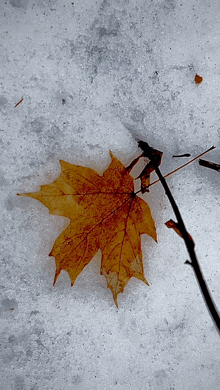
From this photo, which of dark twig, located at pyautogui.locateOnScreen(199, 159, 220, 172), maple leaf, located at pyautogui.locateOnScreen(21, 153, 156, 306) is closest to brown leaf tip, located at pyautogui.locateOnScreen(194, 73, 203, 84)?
dark twig, located at pyautogui.locateOnScreen(199, 159, 220, 172)

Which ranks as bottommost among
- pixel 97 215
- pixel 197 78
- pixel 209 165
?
pixel 97 215

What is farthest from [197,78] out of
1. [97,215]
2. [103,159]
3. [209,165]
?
[97,215]

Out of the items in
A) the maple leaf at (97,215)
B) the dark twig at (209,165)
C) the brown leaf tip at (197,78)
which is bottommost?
the maple leaf at (97,215)

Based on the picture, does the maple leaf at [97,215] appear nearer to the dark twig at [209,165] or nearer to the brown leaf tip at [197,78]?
the dark twig at [209,165]

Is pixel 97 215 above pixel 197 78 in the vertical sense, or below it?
below

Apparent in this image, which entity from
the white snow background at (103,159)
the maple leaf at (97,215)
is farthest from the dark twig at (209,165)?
the maple leaf at (97,215)

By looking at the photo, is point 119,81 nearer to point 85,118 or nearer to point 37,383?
point 85,118

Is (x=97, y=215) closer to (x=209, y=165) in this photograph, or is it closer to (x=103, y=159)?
(x=103, y=159)
